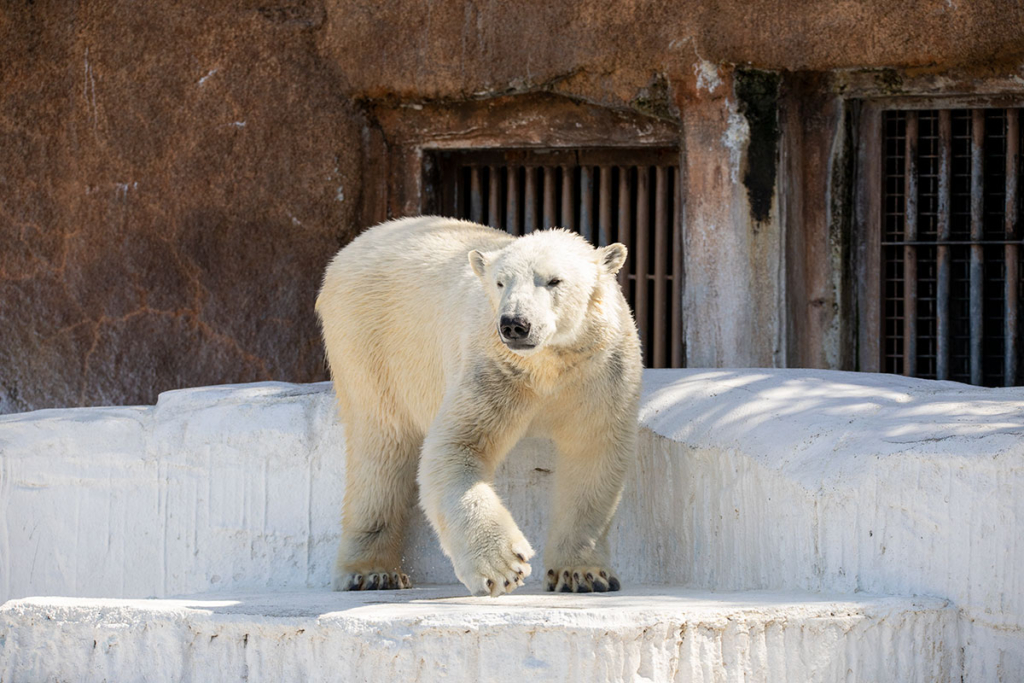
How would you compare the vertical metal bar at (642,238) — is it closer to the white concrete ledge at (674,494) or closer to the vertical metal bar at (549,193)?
the vertical metal bar at (549,193)

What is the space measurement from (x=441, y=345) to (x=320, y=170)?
243 cm

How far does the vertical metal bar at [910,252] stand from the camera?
619cm

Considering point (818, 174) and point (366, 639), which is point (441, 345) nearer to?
point (366, 639)

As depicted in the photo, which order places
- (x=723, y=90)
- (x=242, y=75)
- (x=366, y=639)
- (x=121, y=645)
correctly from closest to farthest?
(x=366, y=639) → (x=121, y=645) → (x=723, y=90) → (x=242, y=75)

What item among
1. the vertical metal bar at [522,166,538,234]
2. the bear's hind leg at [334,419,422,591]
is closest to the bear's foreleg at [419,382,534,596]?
the bear's hind leg at [334,419,422,591]

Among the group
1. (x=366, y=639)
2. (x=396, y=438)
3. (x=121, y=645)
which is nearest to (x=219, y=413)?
(x=396, y=438)

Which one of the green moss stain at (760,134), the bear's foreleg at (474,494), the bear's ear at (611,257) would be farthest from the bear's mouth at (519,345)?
the green moss stain at (760,134)

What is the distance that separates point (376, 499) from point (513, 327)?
122cm

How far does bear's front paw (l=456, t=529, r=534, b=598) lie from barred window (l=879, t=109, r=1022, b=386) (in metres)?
3.41

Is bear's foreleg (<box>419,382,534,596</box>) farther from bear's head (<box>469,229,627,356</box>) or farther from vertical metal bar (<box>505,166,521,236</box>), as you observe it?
vertical metal bar (<box>505,166,521,236</box>)

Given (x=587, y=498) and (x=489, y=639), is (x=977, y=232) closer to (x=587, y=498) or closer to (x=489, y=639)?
(x=587, y=498)

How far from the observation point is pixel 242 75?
6426 mm

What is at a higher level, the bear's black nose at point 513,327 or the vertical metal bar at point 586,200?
the vertical metal bar at point 586,200

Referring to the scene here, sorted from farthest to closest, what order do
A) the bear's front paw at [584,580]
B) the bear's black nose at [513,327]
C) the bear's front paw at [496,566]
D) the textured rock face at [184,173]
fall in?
the textured rock face at [184,173] < the bear's front paw at [584,580] < the bear's black nose at [513,327] < the bear's front paw at [496,566]
